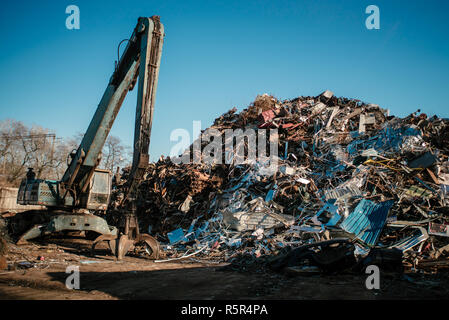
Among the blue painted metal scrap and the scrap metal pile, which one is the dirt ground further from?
the blue painted metal scrap

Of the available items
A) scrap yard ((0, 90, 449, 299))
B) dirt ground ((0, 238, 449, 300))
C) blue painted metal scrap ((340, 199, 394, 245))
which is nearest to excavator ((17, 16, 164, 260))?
scrap yard ((0, 90, 449, 299))

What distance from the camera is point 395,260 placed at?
15.2 ft

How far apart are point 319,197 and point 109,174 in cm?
692

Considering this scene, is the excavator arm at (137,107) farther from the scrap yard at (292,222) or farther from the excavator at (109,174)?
the scrap yard at (292,222)

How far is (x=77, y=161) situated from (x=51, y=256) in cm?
275

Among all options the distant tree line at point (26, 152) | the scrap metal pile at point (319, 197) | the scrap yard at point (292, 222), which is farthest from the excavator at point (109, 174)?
the distant tree line at point (26, 152)

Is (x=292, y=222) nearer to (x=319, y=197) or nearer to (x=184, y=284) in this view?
(x=319, y=197)

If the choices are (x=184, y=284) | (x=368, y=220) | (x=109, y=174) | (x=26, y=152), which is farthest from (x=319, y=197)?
(x=26, y=152)

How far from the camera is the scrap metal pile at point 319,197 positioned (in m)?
6.06

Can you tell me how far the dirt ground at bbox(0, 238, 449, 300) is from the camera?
3.62m

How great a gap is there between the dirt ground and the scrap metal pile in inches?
20.2

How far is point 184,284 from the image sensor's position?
4.31 metres

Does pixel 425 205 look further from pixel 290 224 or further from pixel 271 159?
pixel 271 159

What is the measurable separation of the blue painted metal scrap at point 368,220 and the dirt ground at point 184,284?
1.96m
